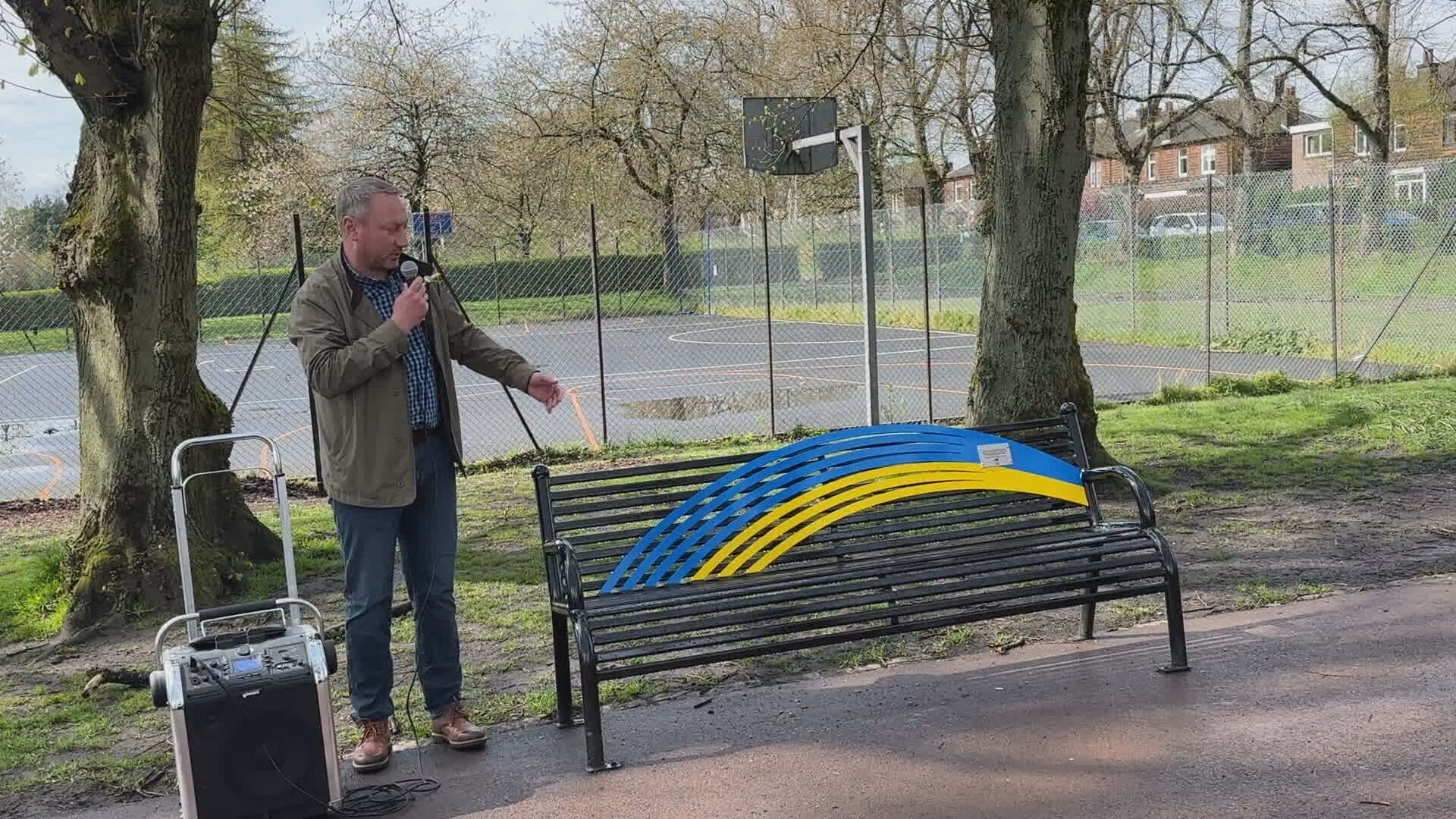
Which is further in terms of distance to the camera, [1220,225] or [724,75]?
[724,75]

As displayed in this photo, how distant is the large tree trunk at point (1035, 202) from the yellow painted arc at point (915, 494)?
285 centimetres

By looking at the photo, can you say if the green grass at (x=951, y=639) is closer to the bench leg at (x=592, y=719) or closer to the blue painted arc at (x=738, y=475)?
the blue painted arc at (x=738, y=475)

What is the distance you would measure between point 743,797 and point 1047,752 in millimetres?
1065

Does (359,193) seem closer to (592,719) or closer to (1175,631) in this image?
(592,719)

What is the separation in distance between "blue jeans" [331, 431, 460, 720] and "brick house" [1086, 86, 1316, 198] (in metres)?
32.3

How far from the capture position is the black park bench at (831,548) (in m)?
4.69

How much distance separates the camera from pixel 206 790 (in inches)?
149

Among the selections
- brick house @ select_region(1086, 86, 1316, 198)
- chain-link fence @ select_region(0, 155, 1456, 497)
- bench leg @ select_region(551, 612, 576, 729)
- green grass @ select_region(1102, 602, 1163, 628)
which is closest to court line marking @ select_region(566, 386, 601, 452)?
chain-link fence @ select_region(0, 155, 1456, 497)

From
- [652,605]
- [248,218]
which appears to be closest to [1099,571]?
[652,605]

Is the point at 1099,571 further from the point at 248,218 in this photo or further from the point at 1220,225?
the point at 248,218

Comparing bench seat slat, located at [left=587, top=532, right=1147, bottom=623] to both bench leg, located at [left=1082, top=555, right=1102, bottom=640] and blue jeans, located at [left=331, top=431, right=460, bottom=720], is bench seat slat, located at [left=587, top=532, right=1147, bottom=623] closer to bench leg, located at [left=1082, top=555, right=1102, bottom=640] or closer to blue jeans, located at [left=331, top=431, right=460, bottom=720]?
bench leg, located at [left=1082, top=555, right=1102, bottom=640]

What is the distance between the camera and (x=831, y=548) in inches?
213

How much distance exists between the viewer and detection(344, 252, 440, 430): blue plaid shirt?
4559 mm

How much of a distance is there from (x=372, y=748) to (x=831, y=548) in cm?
197
